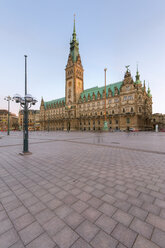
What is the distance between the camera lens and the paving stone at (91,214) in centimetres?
228

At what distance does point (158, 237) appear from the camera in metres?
1.88

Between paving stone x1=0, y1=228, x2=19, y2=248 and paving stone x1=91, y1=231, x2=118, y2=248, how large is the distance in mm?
1333

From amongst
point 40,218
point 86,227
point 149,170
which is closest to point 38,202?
point 40,218

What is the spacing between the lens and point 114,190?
335cm

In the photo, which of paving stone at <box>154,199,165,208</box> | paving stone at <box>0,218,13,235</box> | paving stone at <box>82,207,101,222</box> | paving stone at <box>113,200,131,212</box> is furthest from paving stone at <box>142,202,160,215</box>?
paving stone at <box>0,218,13,235</box>

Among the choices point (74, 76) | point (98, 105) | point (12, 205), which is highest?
point (74, 76)

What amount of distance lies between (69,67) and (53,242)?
249 ft

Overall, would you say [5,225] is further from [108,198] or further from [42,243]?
[108,198]

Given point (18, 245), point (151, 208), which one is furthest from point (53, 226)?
point (151, 208)

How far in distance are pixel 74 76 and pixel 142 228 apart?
228ft

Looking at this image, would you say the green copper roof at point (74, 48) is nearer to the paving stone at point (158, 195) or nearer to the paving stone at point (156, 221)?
the paving stone at point (158, 195)

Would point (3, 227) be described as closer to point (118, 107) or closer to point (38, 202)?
point (38, 202)

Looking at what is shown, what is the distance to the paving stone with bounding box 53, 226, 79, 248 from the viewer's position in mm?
1757

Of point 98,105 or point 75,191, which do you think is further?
point 98,105
